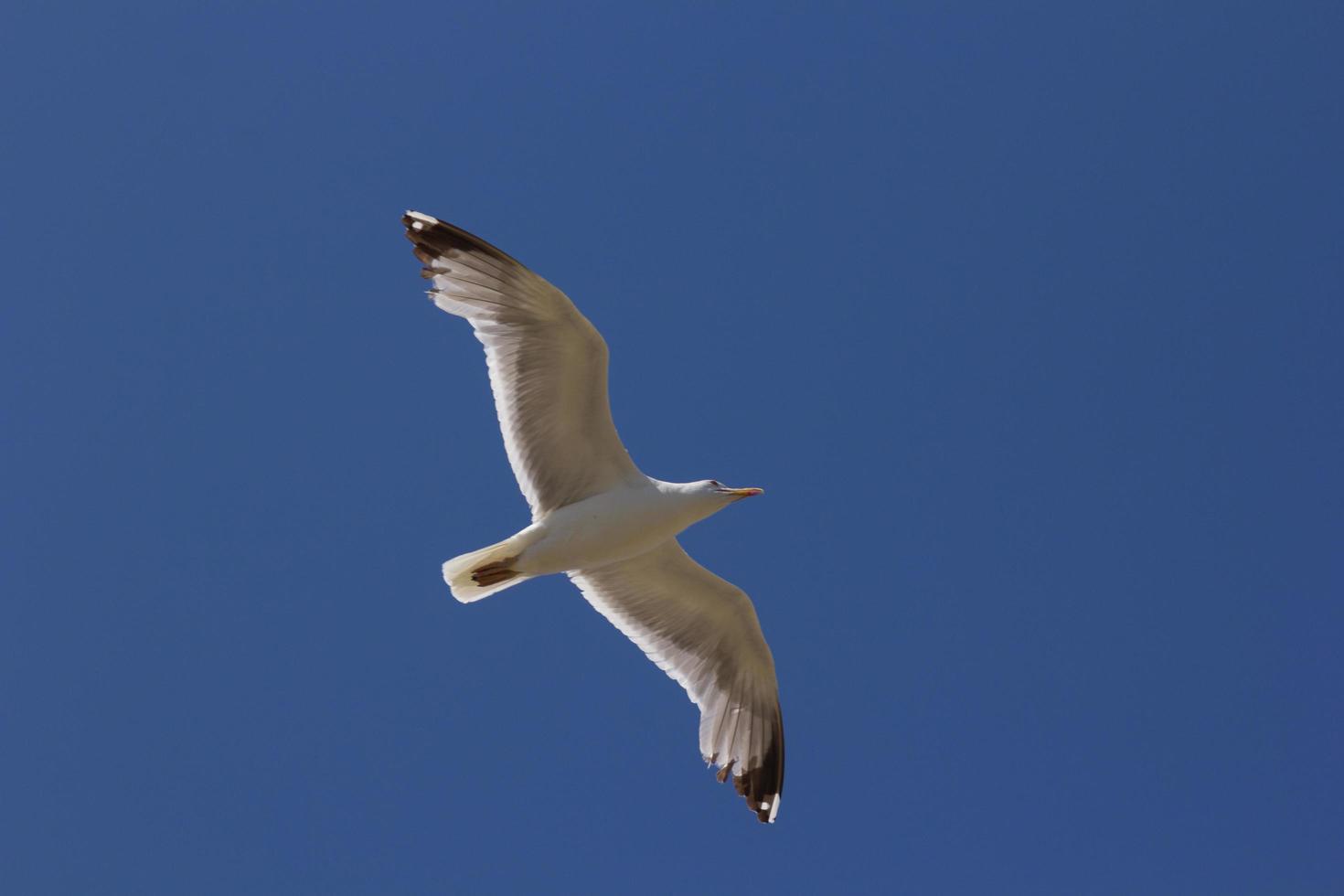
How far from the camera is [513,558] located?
9.07 metres

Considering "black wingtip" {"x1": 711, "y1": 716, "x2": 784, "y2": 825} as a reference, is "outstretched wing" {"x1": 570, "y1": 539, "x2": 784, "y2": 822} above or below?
above

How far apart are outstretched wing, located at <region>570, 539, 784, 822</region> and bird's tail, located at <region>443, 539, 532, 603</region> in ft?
2.94

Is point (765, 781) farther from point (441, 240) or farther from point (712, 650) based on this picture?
point (441, 240)

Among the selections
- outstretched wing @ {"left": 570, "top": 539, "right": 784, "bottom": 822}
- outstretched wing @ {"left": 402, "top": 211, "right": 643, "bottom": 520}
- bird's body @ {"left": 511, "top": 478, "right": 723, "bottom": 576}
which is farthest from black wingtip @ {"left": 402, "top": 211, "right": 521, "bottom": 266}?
outstretched wing @ {"left": 570, "top": 539, "right": 784, "bottom": 822}

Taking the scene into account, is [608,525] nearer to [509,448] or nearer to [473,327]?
[509,448]

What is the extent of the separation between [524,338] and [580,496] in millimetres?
1129

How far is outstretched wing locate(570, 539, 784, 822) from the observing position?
9.93 metres

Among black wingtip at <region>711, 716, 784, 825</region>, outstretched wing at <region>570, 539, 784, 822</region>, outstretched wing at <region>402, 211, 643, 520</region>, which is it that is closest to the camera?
outstretched wing at <region>402, 211, 643, 520</region>

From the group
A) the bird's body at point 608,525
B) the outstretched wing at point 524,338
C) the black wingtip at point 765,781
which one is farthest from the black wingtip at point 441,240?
the black wingtip at point 765,781

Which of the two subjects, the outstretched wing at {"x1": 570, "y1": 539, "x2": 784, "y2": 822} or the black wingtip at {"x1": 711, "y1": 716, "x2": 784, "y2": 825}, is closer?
the outstretched wing at {"x1": 570, "y1": 539, "x2": 784, "y2": 822}

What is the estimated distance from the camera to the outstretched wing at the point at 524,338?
29.0 ft

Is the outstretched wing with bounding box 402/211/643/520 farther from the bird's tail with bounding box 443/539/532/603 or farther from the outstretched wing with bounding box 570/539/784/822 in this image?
the outstretched wing with bounding box 570/539/784/822

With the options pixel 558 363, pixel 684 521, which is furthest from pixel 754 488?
pixel 558 363

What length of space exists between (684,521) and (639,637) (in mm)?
1239
